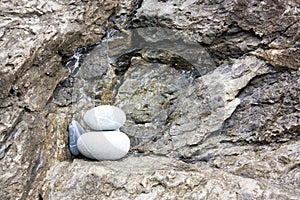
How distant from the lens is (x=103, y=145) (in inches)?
68.8

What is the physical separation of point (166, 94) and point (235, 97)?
355 mm

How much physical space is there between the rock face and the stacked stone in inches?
1.7

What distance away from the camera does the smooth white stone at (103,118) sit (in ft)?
5.93

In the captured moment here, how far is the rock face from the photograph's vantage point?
160 cm

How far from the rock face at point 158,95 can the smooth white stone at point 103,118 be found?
2.8 inches

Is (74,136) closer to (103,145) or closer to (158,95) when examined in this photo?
(103,145)

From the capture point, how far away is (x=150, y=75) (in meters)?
2.05

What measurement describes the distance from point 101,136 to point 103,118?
9cm

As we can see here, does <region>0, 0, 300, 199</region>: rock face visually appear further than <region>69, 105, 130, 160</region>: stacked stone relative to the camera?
No

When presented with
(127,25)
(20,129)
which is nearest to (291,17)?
(127,25)

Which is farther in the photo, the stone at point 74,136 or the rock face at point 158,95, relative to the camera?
the stone at point 74,136

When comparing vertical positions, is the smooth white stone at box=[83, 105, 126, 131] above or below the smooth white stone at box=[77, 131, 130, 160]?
above

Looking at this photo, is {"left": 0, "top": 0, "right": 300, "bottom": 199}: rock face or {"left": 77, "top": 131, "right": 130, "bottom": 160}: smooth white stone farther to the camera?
{"left": 77, "top": 131, "right": 130, "bottom": 160}: smooth white stone

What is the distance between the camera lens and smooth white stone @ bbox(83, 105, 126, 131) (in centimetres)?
181
